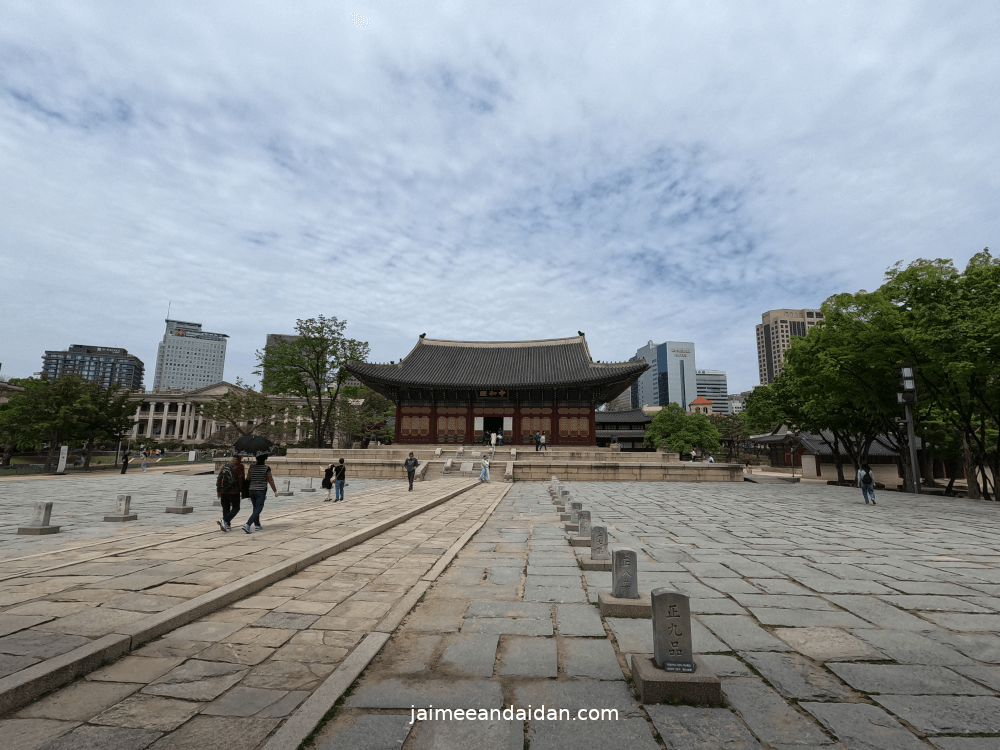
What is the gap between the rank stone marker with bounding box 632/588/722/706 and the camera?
9.41 ft

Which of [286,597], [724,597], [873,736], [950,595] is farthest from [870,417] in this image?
[286,597]

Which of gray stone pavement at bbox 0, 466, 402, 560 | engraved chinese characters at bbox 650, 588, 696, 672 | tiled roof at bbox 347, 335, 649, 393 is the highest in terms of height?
tiled roof at bbox 347, 335, 649, 393

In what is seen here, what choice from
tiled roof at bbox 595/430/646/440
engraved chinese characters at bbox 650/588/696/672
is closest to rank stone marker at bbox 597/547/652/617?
engraved chinese characters at bbox 650/588/696/672

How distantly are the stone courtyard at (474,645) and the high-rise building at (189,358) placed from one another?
18936cm

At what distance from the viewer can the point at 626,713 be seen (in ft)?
9.14

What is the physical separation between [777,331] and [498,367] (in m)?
121

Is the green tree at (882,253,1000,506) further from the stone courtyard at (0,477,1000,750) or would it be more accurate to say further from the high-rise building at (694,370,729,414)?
the high-rise building at (694,370,729,414)

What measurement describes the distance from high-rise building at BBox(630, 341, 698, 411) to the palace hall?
428ft

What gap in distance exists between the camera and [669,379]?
16200cm

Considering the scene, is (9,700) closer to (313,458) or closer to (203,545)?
(203,545)

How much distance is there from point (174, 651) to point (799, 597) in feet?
19.7

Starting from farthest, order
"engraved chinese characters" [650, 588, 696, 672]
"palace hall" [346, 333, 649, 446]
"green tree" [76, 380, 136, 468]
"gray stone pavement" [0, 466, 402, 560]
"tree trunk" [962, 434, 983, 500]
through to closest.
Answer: "palace hall" [346, 333, 649, 446], "green tree" [76, 380, 136, 468], "tree trunk" [962, 434, 983, 500], "gray stone pavement" [0, 466, 402, 560], "engraved chinese characters" [650, 588, 696, 672]

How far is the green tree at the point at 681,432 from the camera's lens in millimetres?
43938

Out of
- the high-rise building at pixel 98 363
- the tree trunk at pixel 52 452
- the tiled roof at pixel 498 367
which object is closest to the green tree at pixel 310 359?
the tiled roof at pixel 498 367
